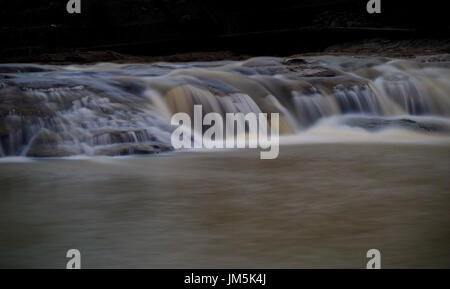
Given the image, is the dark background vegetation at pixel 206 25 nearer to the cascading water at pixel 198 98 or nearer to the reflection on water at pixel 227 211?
the cascading water at pixel 198 98

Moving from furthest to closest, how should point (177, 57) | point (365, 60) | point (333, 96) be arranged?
point (177, 57) < point (365, 60) < point (333, 96)

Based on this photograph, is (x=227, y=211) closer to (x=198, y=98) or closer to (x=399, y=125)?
Result: (x=198, y=98)

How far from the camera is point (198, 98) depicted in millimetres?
6156

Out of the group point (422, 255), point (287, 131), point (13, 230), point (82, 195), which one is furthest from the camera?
point (287, 131)

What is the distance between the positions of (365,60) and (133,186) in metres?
5.10

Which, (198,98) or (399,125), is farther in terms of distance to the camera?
(399,125)

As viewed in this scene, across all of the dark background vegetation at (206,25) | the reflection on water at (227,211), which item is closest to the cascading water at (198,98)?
the reflection on water at (227,211)

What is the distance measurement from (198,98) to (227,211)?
10.1 ft

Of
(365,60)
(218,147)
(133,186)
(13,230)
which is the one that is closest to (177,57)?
(365,60)

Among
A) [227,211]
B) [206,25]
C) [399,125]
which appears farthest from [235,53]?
[227,211]

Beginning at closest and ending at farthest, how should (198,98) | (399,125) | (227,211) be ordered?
(227,211) → (198,98) → (399,125)

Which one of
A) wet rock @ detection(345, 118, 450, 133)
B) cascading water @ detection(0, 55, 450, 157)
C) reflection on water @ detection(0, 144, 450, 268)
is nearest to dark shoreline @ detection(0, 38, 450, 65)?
cascading water @ detection(0, 55, 450, 157)
